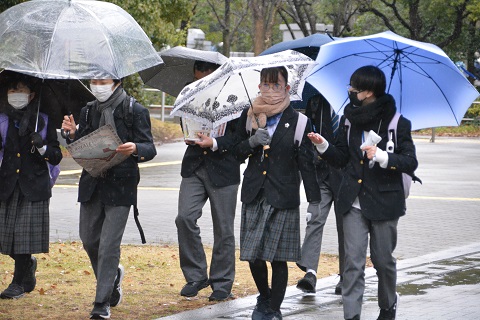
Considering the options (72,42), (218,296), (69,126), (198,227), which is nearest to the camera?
(72,42)

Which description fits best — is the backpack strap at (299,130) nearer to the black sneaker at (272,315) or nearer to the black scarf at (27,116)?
the black sneaker at (272,315)

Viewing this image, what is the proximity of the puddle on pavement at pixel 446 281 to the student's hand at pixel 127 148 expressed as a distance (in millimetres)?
2673

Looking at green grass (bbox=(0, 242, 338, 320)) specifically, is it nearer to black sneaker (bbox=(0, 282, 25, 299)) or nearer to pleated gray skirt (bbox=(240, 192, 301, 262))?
black sneaker (bbox=(0, 282, 25, 299))

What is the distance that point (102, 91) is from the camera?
23.8 ft

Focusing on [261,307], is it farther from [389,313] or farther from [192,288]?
[192,288]

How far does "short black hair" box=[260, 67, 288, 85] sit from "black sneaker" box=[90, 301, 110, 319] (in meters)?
1.94

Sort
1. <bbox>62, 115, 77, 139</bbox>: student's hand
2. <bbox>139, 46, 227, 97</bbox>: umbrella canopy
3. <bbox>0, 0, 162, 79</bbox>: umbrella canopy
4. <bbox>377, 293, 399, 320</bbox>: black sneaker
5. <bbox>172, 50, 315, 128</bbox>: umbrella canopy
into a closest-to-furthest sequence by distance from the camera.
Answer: <bbox>0, 0, 162, 79</bbox>: umbrella canopy → <bbox>377, 293, 399, 320</bbox>: black sneaker → <bbox>62, 115, 77, 139</bbox>: student's hand → <bbox>172, 50, 315, 128</bbox>: umbrella canopy → <bbox>139, 46, 227, 97</bbox>: umbrella canopy

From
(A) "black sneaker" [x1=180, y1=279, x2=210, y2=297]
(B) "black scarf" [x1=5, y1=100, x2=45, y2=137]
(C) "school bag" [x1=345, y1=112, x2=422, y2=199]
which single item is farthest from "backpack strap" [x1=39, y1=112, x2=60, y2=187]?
(C) "school bag" [x1=345, y1=112, x2=422, y2=199]

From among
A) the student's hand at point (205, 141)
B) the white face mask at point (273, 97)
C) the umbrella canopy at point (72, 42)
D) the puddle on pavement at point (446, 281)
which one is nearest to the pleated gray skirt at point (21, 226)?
the umbrella canopy at point (72, 42)

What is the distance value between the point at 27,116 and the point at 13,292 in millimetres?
1388

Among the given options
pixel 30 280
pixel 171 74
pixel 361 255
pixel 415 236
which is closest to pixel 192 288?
pixel 30 280

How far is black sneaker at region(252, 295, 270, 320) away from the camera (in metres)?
7.05

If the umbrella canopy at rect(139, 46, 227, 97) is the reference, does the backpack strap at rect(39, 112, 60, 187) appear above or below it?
below

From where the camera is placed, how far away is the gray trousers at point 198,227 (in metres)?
8.18
